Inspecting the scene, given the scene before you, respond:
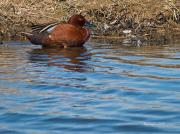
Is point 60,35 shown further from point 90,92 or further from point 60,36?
point 90,92

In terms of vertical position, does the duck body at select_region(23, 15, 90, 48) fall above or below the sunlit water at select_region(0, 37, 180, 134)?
above

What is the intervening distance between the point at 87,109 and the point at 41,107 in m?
0.46

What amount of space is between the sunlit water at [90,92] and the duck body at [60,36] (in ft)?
2.21

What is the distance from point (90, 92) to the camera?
6.83 metres

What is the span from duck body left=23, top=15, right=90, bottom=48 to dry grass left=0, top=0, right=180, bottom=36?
4.47 ft

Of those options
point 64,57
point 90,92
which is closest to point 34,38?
point 64,57

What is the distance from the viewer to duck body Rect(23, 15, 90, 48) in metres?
11.6

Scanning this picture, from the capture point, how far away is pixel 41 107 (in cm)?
601

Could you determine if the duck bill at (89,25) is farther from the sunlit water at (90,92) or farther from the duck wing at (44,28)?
the sunlit water at (90,92)

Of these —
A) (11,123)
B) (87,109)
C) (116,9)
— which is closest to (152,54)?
(116,9)

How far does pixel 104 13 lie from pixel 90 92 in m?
7.48

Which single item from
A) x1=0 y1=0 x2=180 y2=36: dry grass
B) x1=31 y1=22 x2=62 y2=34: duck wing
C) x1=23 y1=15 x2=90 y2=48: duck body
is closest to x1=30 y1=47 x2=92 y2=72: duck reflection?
x1=23 y1=15 x2=90 y2=48: duck body

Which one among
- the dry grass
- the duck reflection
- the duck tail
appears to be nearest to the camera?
the duck reflection

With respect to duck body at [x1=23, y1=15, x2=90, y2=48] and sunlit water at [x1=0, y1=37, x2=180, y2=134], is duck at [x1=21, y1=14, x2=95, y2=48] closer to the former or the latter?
duck body at [x1=23, y1=15, x2=90, y2=48]
